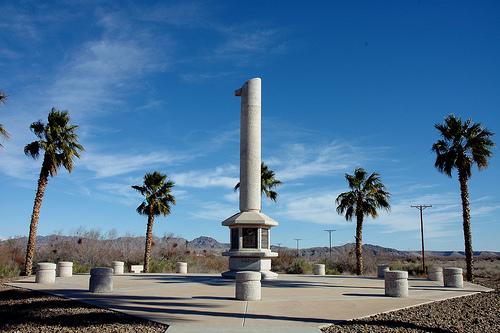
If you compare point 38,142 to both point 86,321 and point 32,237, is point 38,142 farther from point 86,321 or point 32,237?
point 86,321

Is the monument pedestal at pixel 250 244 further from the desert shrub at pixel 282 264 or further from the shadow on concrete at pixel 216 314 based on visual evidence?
the desert shrub at pixel 282 264

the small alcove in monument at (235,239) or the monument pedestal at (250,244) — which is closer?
the monument pedestal at (250,244)

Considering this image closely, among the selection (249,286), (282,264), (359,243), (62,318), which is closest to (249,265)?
(249,286)

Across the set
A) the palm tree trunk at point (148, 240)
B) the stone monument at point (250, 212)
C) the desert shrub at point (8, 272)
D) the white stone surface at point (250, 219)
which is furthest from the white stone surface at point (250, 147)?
Answer: the desert shrub at point (8, 272)

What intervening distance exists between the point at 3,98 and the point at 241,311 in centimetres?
2072

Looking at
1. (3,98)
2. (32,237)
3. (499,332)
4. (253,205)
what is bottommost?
(499,332)

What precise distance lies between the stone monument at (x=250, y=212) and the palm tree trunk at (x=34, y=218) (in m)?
11.7

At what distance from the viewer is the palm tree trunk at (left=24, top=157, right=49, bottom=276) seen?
26.1 meters

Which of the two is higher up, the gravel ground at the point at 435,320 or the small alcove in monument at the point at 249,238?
the small alcove in monument at the point at 249,238

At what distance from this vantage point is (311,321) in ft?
34.9

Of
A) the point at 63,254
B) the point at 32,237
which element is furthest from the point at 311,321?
the point at 63,254

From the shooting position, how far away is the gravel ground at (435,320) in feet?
33.3

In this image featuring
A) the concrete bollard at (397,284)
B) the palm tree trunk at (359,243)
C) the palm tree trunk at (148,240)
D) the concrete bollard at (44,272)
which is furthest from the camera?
the palm tree trunk at (359,243)

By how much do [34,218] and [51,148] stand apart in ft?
14.4
